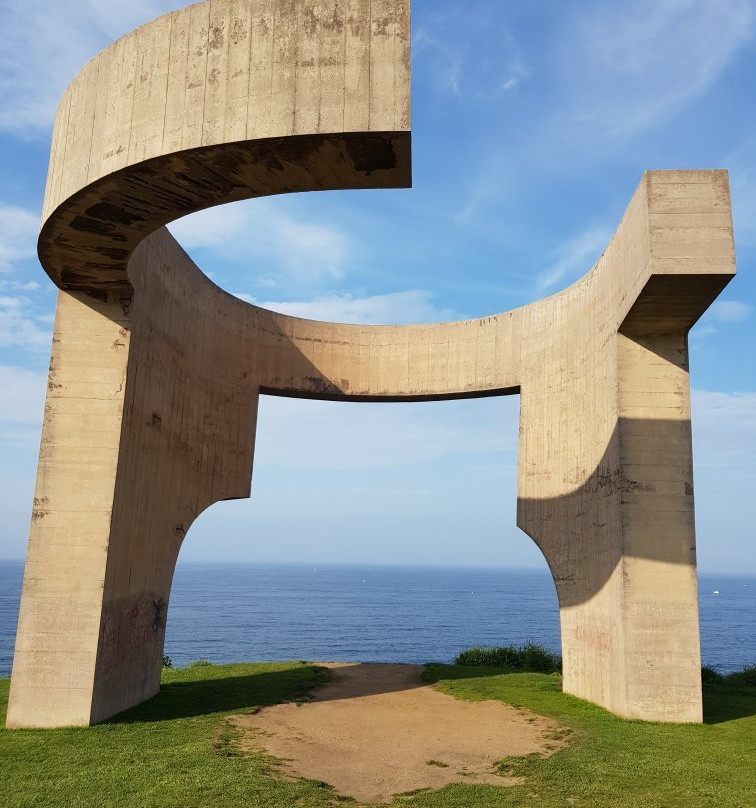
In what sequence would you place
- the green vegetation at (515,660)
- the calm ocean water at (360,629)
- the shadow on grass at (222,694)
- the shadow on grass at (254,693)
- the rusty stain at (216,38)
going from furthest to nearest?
the calm ocean water at (360,629) → the green vegetation at (515,660) → the shadow on grass at (254,693) → the shadow on grass at (222,694) → the rusty stain at (216,38)

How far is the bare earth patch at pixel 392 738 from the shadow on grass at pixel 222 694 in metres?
0.56

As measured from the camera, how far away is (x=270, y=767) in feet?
27.8

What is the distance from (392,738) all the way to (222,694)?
4.12 m

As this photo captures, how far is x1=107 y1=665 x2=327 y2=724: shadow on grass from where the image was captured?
436 inches

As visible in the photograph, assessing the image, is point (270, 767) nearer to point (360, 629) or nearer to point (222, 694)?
point (222, 694)

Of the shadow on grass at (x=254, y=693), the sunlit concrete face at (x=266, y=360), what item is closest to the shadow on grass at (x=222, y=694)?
the shadow on grass at (x=254, y=693)

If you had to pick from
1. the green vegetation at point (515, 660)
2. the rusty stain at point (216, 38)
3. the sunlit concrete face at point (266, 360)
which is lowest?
the green vegetation at point (515, 660)

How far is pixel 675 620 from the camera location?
11.0 meters

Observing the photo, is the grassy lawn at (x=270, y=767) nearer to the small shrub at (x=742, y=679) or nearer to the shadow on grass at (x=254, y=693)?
the shadow on grass at (x=254, y=693)

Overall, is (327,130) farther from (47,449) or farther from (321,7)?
(47,449)

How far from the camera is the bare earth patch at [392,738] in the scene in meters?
8.27

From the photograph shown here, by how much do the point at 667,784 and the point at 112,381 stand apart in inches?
370

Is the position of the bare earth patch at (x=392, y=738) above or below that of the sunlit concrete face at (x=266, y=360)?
below

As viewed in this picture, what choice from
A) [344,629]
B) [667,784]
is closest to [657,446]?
[667,784]
